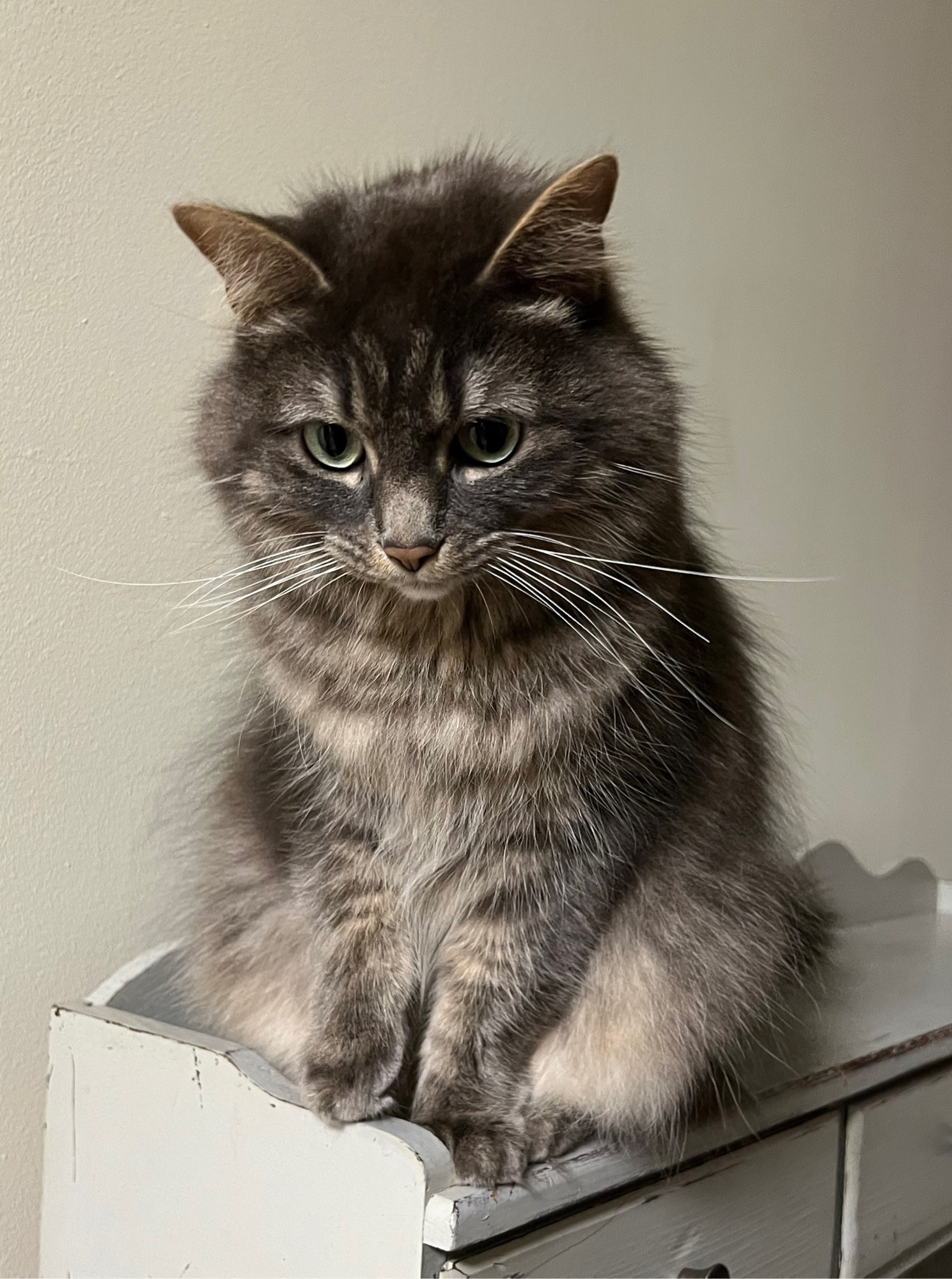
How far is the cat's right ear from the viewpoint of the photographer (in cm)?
84

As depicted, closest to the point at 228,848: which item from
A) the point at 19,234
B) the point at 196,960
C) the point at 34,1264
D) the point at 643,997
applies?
the point at 196,960

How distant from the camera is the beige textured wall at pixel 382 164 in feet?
3.89

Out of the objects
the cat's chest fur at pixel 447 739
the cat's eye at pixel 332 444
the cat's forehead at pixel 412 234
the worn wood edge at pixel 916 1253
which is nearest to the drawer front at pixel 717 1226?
the worn wood edge at pixel 916 1253

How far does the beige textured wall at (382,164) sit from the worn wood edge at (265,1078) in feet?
0.70

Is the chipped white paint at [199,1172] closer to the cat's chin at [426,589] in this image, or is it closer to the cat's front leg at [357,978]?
the cat's front leg at [357,978]

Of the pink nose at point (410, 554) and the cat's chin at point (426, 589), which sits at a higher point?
the pink nose at point (410, 554)

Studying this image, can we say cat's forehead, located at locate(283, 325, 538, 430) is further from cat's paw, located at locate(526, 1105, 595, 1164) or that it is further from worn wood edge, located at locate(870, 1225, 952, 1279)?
worn wood edge, located at locate(870, 1225, 952, 1279)

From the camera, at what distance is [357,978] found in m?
0.95

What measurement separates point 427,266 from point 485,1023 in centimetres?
55

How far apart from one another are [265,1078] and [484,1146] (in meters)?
0.18

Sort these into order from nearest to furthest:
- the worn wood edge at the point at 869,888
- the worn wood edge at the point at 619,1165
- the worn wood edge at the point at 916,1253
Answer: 1. the worn wood edge at the point at 619,1165
2. the worn wood edge at the point at 916,1253
3. the worn wood edge at the point at 869,888

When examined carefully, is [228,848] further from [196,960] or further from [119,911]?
[119,911]

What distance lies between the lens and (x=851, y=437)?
2.25m

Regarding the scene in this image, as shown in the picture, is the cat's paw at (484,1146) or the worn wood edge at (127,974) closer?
the cat's paw at (484,1146)
